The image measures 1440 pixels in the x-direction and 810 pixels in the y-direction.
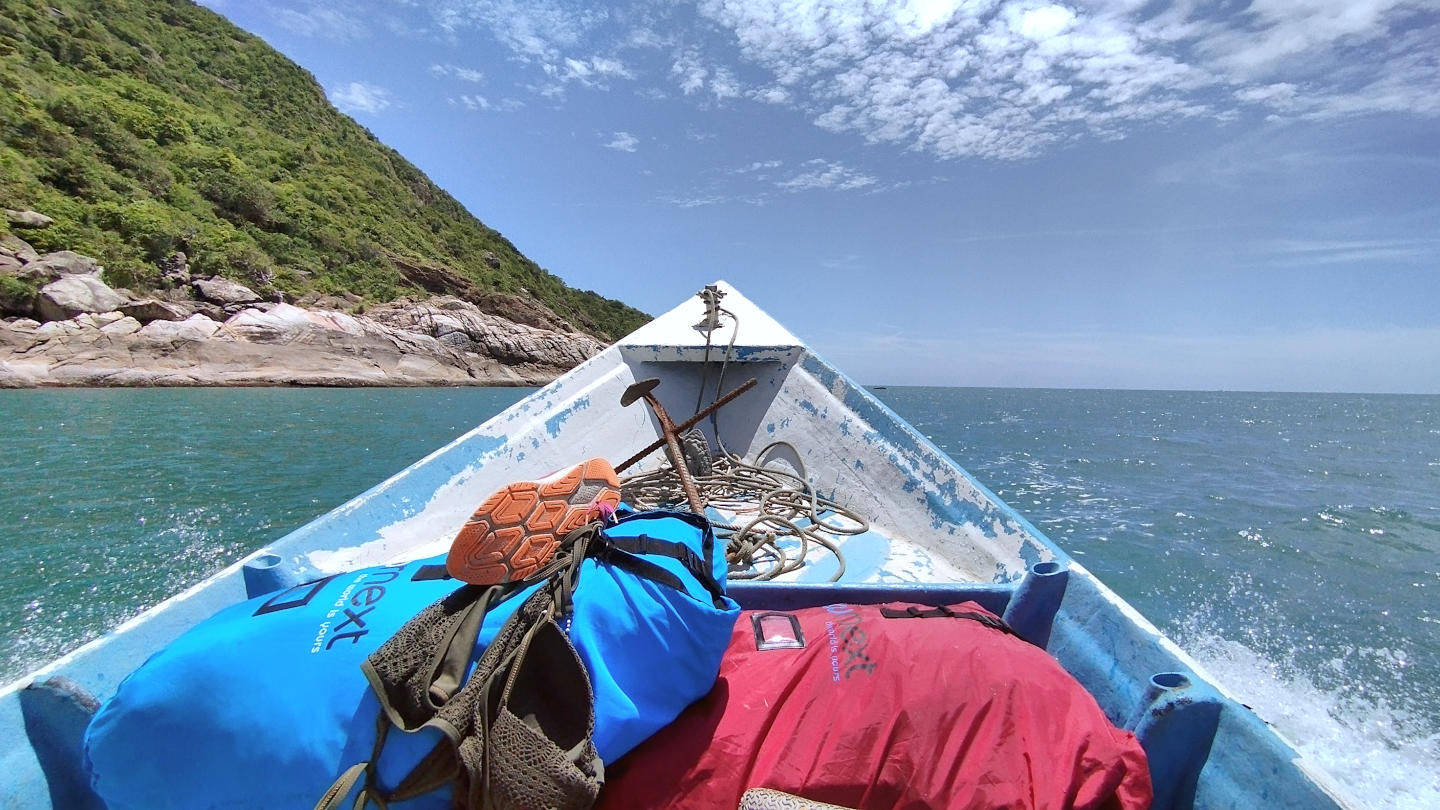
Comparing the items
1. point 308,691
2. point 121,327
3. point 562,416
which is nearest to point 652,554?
point 308,691

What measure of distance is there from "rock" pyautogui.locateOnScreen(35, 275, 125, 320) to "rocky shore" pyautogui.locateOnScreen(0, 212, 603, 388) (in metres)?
0.03

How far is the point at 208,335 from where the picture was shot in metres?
22.1

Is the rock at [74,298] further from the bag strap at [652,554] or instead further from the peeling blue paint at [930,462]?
the bag strap at [652,554]

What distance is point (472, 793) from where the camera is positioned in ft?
2.99

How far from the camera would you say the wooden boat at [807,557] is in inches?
44.1

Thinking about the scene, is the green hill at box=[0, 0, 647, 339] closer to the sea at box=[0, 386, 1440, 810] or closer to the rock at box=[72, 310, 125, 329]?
Result: the rock at box=[72, 310, 125, 329]

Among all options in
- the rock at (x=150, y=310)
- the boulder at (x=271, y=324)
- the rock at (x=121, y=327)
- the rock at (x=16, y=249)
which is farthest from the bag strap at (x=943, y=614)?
the boulder at (x=271, y=324)

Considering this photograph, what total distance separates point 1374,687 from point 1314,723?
1.09 m

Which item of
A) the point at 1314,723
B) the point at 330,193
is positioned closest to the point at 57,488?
the point at 1314,723

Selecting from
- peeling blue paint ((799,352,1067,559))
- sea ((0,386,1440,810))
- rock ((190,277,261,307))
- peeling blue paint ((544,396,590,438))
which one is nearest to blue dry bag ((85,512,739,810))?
sea ((0,386,1440,810))

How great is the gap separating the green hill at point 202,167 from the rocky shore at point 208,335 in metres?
1.29

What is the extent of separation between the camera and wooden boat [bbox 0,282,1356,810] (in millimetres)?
1121

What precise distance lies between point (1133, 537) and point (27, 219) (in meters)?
30.1

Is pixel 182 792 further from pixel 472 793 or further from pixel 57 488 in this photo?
pixel 57 488
